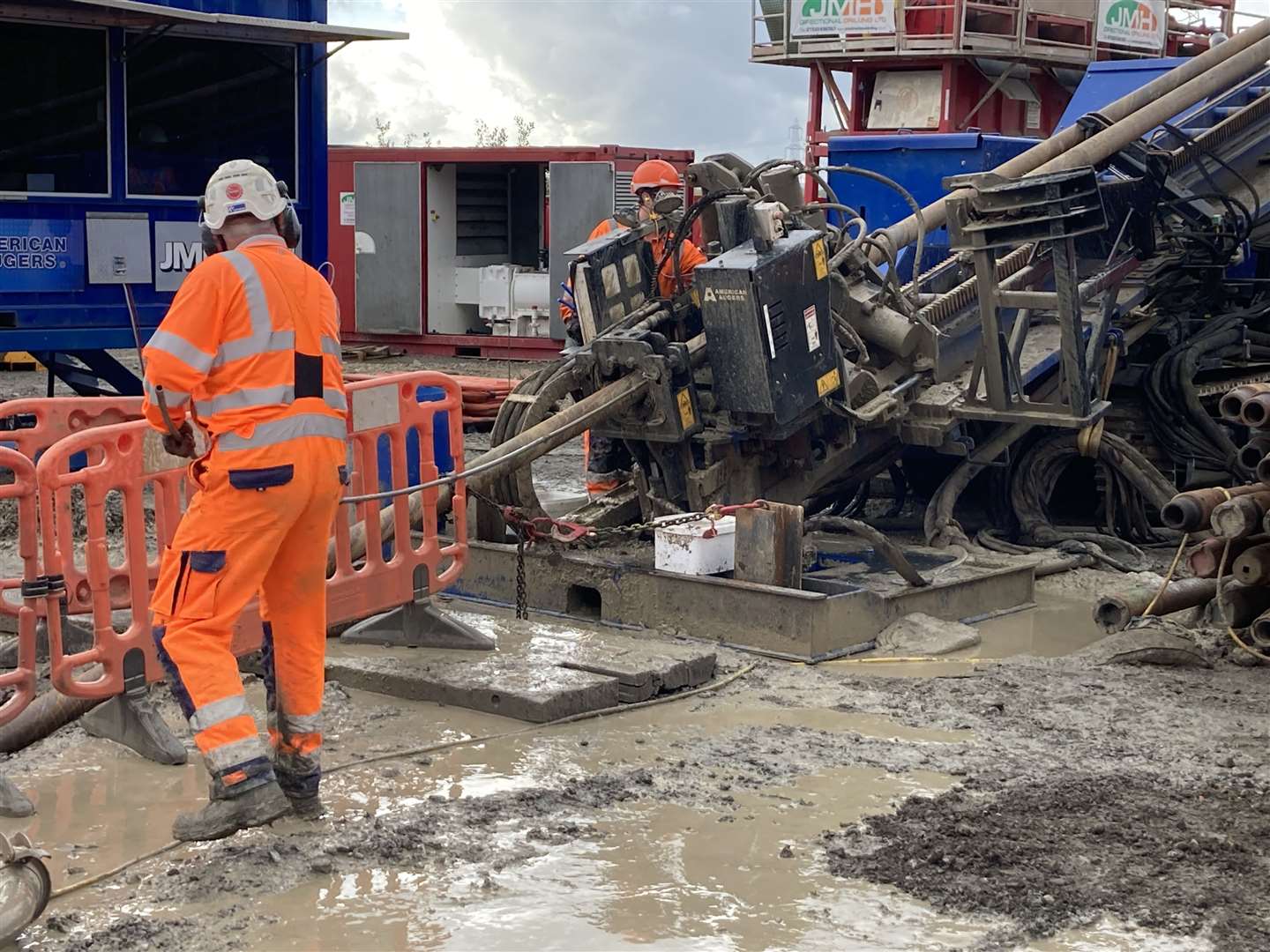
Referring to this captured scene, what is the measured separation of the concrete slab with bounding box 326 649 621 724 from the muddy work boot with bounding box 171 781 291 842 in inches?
57.9

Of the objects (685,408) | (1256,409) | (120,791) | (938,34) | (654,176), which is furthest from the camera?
(938,34)

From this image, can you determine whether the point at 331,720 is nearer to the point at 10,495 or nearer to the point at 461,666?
the point at 461,666

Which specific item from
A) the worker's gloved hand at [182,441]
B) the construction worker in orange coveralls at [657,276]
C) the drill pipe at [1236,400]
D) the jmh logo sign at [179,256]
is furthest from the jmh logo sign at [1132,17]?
the worker's gloved hand at [182,441]

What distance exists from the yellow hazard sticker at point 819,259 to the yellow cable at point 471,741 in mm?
2009

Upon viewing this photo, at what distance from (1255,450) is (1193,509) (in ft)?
1.57

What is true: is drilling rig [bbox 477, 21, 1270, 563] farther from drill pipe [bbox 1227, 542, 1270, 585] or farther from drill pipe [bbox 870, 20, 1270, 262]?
drill pipe [bbox 1227, 542, 1270, 585]

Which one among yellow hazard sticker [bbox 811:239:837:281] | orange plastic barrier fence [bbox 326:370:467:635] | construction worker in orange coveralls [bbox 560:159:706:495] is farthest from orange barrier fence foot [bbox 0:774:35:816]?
yellow hazard sticker [bbox 811:239:837:281]

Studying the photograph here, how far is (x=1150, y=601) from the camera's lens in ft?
23.5

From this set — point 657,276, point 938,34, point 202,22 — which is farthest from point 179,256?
point 938,34

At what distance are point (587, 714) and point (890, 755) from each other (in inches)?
44.2

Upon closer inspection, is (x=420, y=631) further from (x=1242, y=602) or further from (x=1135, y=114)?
(x=1135, y=114)

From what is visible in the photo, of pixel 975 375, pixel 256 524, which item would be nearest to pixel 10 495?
pixel 256 524

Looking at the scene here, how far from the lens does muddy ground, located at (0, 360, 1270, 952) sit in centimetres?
423

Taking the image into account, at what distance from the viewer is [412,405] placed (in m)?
6.77
